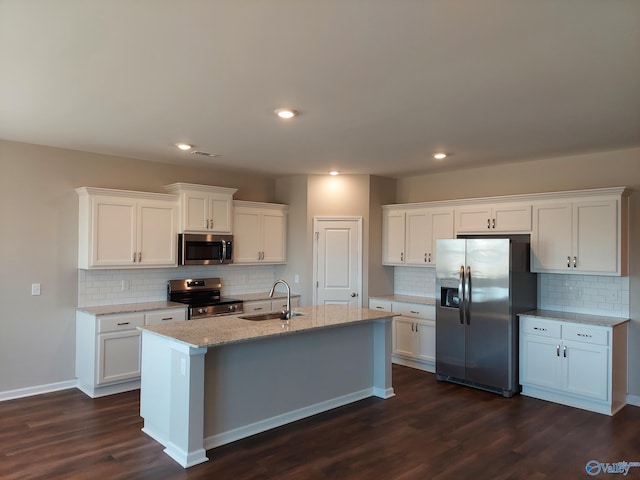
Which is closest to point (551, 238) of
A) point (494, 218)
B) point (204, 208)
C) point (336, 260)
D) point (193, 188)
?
point (494, 218)

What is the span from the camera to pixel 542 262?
207 inches

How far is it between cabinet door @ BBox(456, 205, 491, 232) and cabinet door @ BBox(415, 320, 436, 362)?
130 cm

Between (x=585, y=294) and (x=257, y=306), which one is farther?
(x=257, y=306)

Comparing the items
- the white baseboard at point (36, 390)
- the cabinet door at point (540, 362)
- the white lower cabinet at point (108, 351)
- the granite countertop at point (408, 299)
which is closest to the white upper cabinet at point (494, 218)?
the granite countertop at point (408, 299)

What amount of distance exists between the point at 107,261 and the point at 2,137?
1.60 m

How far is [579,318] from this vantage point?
Result: 487 cm

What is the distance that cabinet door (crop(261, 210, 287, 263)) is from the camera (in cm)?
675

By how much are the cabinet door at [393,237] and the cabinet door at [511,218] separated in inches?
54.5

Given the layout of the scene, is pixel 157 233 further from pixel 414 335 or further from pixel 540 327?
pixel 540 327

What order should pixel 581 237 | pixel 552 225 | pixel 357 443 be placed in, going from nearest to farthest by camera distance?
pixel 357 443 → pixel 581 237 → pixel 552 225

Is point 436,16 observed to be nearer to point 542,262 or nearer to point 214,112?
point 214,112

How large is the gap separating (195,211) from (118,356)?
191cm

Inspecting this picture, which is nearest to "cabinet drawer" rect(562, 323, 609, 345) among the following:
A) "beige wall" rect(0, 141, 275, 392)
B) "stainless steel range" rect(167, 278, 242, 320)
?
"stainless steel range" rect(167, 278, 242, 320)

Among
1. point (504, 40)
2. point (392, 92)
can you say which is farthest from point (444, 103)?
point (504, 40)
